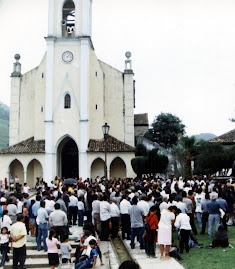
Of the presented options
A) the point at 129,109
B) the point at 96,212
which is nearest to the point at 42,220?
the point at 96,212

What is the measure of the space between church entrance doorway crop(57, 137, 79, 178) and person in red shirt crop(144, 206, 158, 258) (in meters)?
27.7

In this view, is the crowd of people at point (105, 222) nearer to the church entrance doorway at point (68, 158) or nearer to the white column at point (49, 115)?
the white column at point (49, 115)

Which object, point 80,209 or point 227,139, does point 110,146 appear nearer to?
point 227,139

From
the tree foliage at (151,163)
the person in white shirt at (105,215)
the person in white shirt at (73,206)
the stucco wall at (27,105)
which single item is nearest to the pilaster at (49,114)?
the stucco wall at (27,105)

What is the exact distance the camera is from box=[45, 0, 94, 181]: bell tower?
36.3 m

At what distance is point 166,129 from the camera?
6175cm

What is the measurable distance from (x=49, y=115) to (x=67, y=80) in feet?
12.3

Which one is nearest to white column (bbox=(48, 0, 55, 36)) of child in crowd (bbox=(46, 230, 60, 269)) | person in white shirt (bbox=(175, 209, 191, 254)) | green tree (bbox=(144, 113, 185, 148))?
green tree (bbox=(144, 113, 185, 148))

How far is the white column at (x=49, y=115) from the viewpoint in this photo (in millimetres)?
36188

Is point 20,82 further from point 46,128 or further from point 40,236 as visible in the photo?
point 40,236

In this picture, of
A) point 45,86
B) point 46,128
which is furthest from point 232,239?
point 45,86

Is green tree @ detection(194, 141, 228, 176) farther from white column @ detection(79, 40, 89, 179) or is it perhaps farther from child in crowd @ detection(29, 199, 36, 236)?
child in crowd @ detection(29, 199, 36, 236)

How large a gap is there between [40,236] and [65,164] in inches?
1053

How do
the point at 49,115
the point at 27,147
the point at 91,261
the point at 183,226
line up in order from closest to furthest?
the point at 91,261 < the point at 183,226 < the point at 49,115 < the point at 27,147
